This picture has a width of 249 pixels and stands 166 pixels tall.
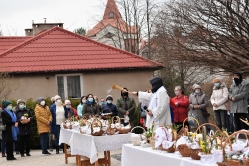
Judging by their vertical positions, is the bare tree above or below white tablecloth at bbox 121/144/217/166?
above

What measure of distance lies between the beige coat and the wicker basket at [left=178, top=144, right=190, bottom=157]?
9.91 meters

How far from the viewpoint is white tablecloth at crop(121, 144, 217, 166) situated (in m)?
6.89

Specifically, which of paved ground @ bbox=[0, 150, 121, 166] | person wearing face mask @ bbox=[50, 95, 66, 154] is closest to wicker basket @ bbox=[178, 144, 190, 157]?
paved ground @ bbox=[0, 150, 121, 166]

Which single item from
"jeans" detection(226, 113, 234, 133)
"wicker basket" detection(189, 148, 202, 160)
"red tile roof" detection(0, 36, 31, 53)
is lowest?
"jeans" detection(226, 113, 234, 133)

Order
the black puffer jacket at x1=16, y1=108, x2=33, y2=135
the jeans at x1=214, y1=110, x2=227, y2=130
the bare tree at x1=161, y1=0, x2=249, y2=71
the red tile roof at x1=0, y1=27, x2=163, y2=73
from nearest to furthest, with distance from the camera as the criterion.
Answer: the jeans at x1=214, y1=110, x2=227, y2=130 → the black puffer jacket at x1=16, y1=108, x2=33, y2=135 → the bare tree at x1=161, y1=0, x2=249, y2=71 → the red tile roof at x1=0, y1=27, x2=163, y2=73

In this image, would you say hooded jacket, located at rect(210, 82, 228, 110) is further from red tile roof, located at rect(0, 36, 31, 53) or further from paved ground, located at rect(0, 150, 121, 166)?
red tile roof, located at rect(0, 36, 31, 53)

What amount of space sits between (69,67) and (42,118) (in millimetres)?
8907

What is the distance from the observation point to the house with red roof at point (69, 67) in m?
24.7

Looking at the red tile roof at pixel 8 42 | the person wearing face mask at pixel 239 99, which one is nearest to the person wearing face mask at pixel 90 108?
the person wearing face mask at pixel 239 99

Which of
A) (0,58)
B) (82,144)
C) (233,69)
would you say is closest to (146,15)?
(0,58)

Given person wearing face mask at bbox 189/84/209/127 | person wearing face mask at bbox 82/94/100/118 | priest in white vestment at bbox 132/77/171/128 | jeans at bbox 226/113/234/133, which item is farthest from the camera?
jeans at bbox 226/113/234/133

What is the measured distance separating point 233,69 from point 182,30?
8.97 ft

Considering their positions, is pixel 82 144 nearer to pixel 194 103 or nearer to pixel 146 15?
pixel 194 103

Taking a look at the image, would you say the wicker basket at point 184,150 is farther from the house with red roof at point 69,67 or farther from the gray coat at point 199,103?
the house with red roof at point 69,67
